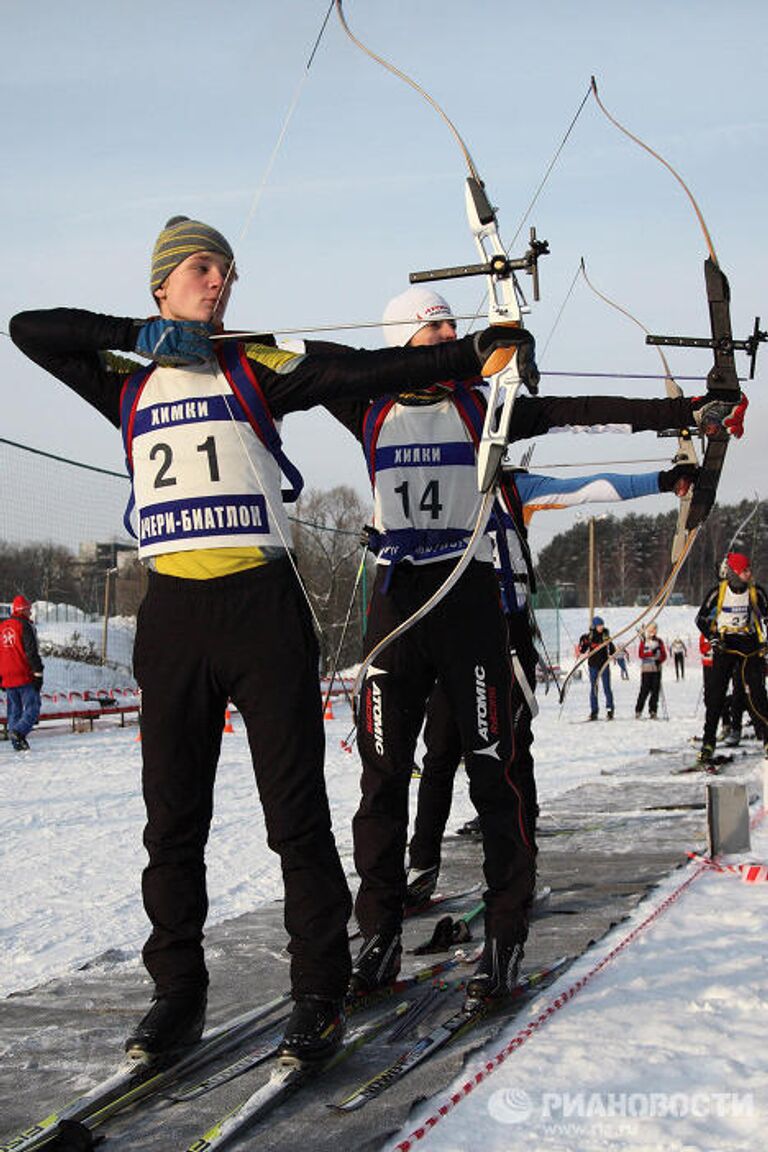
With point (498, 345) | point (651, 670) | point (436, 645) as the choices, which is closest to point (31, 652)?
point (651, 670)

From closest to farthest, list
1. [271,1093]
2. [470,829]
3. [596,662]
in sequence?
[271,1093], [470,829], [596,662]

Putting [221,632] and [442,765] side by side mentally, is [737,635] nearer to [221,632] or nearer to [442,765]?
[442,765]

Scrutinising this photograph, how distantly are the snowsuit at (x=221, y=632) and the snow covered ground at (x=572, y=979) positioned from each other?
1.92 ft

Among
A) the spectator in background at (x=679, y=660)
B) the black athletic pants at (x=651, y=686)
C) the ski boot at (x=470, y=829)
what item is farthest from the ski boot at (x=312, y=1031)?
the spectator in background at (x=679, y=660)

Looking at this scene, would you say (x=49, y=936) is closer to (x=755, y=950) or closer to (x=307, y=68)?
(x=755, y=950)

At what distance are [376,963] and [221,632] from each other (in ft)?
4.05

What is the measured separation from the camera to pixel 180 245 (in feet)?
9.61

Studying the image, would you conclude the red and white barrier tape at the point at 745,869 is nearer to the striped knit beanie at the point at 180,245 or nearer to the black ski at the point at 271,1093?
the black ski at the point at 271,1093

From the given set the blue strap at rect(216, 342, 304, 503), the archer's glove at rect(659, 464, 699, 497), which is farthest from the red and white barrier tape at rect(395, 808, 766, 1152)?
the archer's glove at rect(659, 464, 699, 497)

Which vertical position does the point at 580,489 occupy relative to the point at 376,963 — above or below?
above

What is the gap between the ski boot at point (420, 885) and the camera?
462cm

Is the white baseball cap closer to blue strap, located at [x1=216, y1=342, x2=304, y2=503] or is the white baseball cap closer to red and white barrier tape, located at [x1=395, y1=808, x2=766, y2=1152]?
blue strap, located at [x1=216, y1=342, x2=304, y2=503]

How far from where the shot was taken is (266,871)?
5746 millimetres

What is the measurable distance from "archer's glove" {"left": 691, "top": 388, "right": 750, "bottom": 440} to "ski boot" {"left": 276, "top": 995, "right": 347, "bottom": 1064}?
199cm
